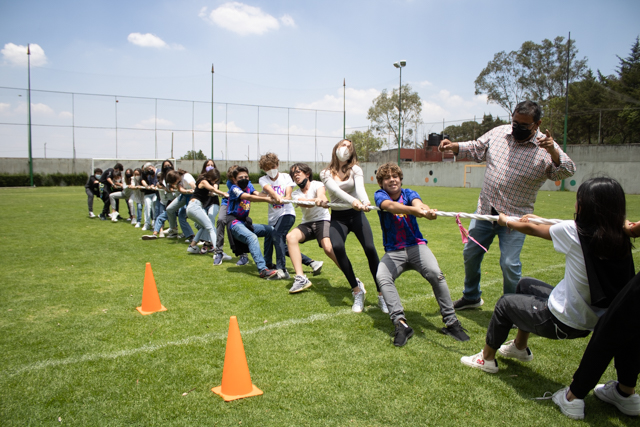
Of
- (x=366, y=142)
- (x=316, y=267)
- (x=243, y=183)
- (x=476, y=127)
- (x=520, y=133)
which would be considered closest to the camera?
(x=520, y=133)

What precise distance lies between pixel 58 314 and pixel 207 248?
4161 mm

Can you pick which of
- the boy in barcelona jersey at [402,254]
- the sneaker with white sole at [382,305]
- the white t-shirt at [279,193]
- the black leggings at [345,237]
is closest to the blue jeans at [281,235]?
the white t-shirt at [279,193]

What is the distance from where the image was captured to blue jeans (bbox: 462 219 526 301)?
443cm

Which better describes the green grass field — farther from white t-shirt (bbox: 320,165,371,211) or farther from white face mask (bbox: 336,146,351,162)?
white face mask (bbox: 336,146,351,162)

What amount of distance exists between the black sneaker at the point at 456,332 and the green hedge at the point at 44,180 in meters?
41.8

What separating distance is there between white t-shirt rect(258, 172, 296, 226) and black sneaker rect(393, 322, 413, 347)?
3243mm

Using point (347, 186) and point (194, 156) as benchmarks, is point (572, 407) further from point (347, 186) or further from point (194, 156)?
point (194, 156)

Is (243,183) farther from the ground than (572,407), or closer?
farther from the ground

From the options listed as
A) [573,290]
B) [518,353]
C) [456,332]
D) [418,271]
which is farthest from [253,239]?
[573,290]

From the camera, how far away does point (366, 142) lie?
69562 millimetres

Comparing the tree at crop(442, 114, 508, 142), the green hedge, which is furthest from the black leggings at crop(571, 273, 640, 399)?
the tree at crop(442, 114, 508, 142)

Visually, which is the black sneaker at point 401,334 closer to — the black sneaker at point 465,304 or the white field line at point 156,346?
the white field line at point 156,346

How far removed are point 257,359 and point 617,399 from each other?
2.71 metres

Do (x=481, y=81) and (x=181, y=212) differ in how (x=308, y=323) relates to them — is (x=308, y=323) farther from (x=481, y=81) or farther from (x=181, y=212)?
(x=481, y=81)
